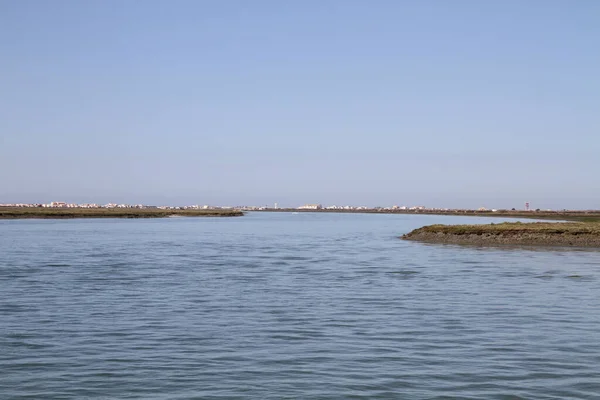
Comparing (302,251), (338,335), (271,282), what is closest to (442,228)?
(302,251)

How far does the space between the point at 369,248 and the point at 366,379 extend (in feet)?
155

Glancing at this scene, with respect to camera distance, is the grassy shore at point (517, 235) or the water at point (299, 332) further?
the grassy shore at point (517, 235)

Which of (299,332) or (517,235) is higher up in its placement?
(517,235)

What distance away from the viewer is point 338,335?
66.8ft

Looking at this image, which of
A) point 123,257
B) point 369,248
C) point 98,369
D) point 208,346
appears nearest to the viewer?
point 98,369

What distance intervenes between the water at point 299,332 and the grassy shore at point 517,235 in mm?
20016

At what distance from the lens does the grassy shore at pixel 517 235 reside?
60.1 m

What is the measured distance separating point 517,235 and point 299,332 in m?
47.1

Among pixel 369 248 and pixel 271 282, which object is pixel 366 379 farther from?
pixel 369 248

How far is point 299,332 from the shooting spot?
20828 mm

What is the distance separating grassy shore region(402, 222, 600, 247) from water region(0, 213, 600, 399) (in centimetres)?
2002

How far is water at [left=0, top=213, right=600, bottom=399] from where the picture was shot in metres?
14.9

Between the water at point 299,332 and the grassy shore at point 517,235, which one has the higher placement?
the grassy shore at point 517,235

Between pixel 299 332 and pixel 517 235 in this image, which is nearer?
pixel 299 332
